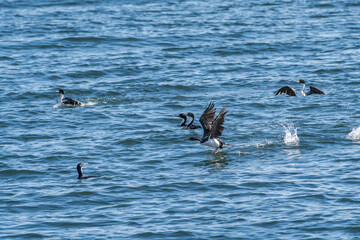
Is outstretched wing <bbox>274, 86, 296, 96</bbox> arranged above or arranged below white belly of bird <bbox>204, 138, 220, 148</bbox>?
above

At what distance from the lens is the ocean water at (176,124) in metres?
15.0

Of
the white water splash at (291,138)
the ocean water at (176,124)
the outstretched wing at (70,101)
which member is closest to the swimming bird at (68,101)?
the outstretched wing at (70,101)

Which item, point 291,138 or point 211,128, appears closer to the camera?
point 211,128

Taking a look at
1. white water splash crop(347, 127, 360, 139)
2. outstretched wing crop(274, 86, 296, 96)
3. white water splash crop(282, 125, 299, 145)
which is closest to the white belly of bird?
white water splash crop(282, 125, 299, 145)

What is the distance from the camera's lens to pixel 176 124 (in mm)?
23344

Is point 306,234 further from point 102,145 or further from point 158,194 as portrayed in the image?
point 102,145

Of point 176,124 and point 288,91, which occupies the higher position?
point 288,91

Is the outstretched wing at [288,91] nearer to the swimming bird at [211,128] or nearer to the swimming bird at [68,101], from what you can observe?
the swimming bird at [211,128]

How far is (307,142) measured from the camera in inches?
805

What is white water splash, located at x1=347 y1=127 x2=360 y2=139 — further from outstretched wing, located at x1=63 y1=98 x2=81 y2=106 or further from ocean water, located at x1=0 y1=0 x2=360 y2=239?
outstretched wing, located at x1=63 y1=98 x2=81 y2=106

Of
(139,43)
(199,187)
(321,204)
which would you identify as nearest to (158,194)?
(199,187)

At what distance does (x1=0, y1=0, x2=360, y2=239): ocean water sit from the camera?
1505 cm

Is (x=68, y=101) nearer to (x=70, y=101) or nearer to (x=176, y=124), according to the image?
(x=70, y=101)

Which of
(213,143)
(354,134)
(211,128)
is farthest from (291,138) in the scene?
(211,128)
